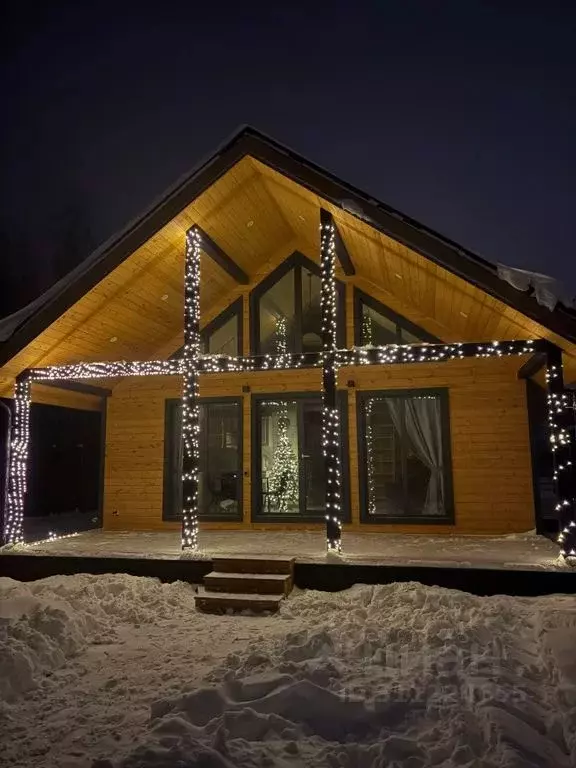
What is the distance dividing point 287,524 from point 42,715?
21.2 ft

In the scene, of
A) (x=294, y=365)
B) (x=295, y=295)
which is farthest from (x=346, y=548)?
(x=295, y=295)

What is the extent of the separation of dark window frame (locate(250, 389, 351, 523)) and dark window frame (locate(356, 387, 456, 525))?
0.24 metres

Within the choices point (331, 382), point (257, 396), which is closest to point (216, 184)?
point (331, 382)

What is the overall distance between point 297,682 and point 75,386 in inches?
293

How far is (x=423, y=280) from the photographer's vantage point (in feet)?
26.7

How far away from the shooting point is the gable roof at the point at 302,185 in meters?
6.46

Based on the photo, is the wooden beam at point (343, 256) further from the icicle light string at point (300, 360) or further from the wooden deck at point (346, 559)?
the wooden deck at point (346, 559)

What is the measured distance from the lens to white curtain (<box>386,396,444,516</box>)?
9.81m

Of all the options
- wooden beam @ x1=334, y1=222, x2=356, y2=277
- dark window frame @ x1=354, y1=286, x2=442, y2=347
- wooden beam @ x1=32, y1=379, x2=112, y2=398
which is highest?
wooden beam @ x1=334, y1=222, x2=356, y2=277

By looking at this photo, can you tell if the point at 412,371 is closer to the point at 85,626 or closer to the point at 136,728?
the point at 85,626

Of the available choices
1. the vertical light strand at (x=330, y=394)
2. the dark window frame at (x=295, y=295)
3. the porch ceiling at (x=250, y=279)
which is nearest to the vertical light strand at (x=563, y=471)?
the porch ceiling at (x=250, y=279)

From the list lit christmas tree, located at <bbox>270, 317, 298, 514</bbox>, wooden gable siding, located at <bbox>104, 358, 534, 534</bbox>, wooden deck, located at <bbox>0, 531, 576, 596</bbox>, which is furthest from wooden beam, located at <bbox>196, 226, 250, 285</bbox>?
wooden deck, located at <bbox>0, 531, 576, 596</bbox>

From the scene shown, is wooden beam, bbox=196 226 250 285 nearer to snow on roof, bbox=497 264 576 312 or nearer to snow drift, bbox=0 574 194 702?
snow on roof, bbox=497 264 576 312

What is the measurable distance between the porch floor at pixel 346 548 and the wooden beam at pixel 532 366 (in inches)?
103
